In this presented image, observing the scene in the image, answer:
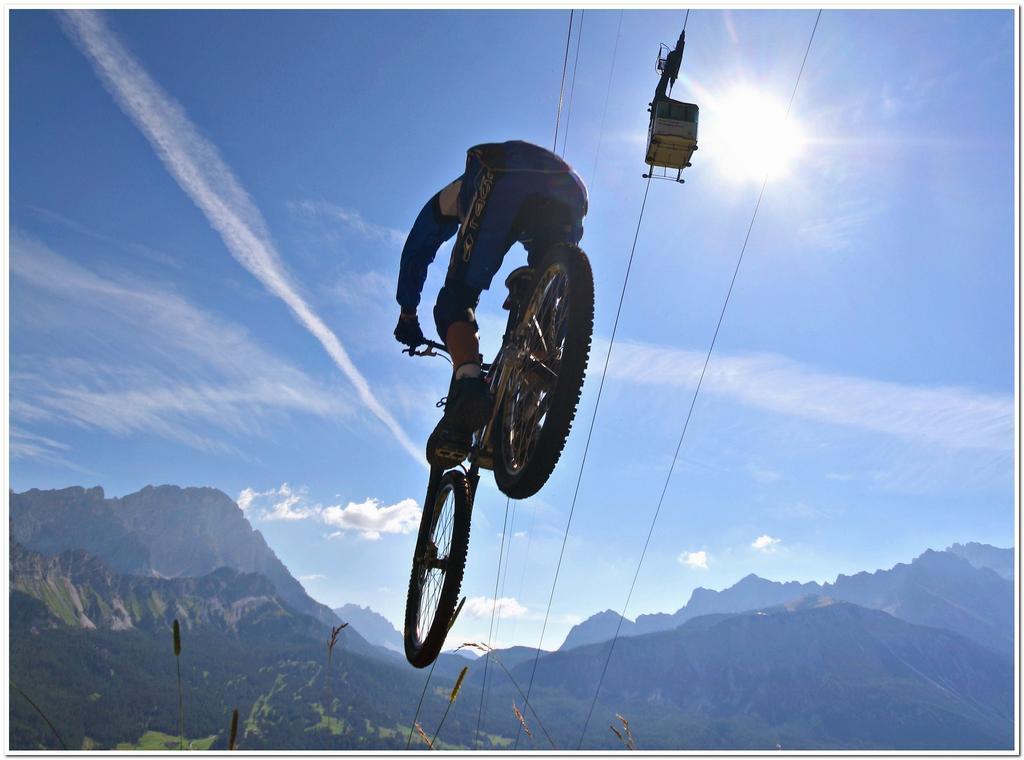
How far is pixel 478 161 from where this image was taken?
15.5ft

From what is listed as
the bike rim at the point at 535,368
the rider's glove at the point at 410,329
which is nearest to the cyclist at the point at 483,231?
the bike rim at the point at 535,368

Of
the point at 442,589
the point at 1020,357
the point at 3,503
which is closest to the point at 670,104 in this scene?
the point at 1020,357

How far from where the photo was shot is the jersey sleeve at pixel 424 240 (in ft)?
16.9

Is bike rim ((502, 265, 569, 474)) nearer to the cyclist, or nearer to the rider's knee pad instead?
the cyclist

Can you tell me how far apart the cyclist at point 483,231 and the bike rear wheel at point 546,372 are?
0.78 ft

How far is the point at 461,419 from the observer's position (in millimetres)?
4555

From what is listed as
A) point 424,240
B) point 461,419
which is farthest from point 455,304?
point 461,419

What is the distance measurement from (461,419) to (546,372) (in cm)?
66

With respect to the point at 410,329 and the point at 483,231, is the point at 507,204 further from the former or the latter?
the point at 410,329

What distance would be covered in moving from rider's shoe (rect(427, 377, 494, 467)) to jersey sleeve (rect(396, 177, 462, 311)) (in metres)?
1.14

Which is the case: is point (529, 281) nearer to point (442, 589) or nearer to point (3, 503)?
point (442, 589)

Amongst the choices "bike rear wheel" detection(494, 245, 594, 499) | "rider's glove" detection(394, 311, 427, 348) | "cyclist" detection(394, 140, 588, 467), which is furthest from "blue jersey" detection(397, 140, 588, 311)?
"rider's glove" detection(394, 311, 427, 348)

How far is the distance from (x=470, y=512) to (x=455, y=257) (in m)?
1.83

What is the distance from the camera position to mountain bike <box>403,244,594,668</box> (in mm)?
3969
